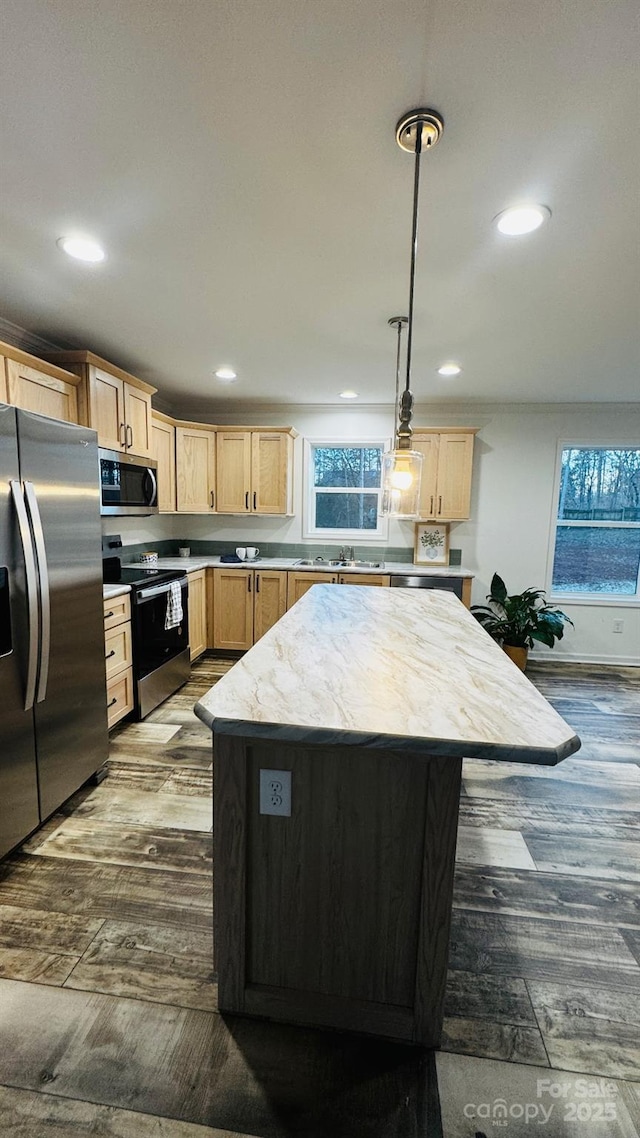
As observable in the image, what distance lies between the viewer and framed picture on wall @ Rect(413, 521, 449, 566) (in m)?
4.84

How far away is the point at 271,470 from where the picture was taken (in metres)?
4.68

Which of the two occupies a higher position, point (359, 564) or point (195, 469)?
point (195, 469)

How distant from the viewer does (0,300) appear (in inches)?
99.1

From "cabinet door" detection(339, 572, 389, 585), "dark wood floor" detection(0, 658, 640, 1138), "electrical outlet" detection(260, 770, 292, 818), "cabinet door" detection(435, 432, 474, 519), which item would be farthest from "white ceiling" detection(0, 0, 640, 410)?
"dark wood floor" detection(0, 658, 640, 1138)

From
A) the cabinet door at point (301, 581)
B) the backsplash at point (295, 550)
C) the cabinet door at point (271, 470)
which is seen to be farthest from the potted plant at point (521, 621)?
the cabinet door at point (271, 470)

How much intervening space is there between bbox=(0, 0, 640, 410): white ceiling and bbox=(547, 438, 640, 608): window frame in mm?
1931

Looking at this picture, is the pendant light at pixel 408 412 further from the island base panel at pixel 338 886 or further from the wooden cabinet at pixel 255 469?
the wooden cabinet at pixel 255 469

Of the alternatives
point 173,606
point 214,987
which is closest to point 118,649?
point 173,606

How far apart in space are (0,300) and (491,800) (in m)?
3.73

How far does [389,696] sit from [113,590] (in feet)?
7.13

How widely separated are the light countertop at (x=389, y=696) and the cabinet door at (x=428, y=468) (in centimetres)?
271

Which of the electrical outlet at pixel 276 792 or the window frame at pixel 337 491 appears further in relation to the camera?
the window frame at pixel 337 491

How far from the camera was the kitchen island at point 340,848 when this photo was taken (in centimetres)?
117

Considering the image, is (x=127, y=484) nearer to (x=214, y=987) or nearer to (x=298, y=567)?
(x=298, y=567)
